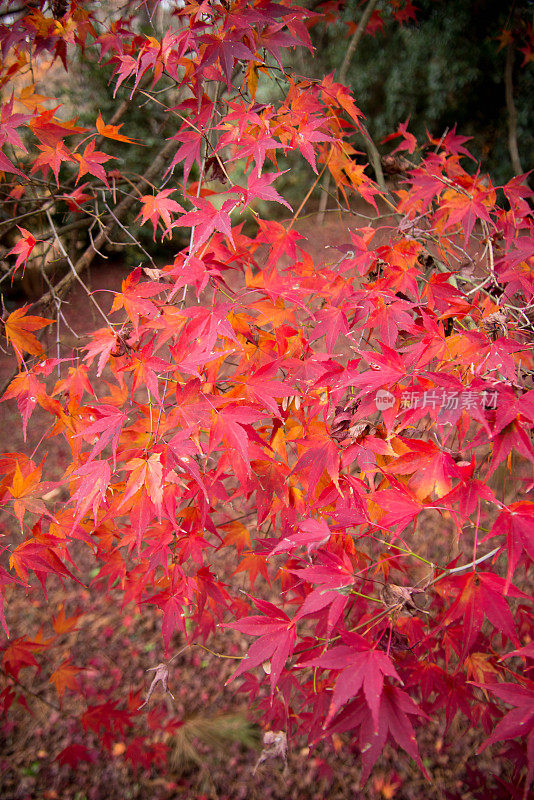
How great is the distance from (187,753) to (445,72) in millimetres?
6610

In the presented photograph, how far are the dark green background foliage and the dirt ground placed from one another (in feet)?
15.5

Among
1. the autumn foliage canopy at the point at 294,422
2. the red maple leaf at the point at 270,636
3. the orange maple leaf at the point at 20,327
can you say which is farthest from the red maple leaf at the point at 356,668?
the orange maple leaf at the point at 20,327

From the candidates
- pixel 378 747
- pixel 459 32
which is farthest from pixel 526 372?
pixel 459 32

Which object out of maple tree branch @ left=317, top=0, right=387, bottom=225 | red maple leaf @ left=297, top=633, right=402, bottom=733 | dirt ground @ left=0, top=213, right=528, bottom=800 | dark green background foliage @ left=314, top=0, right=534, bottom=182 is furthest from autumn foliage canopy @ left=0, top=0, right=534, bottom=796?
dark green background foliage @ left=314, top=0, right=534, bottom=182

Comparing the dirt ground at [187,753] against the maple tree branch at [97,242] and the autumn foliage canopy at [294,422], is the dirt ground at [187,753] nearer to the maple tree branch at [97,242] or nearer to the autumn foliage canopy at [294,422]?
the autumn foliage canopy at [294,422]

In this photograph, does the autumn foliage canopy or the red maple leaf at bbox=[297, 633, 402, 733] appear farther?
the autumn foliage canopy

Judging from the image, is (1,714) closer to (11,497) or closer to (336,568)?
(11,497)

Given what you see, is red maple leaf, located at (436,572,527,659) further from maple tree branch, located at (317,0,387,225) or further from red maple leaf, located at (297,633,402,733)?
maple tree branch, located at (317,0,387,225)

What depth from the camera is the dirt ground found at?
206cm

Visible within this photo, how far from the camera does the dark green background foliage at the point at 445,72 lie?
17.2 ft

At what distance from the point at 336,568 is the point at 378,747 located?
0.95 ft

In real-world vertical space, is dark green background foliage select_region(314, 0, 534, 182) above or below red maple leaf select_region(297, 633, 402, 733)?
above

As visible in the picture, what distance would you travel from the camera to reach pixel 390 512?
3.20 ft

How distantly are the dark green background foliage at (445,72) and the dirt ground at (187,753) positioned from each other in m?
4.73
